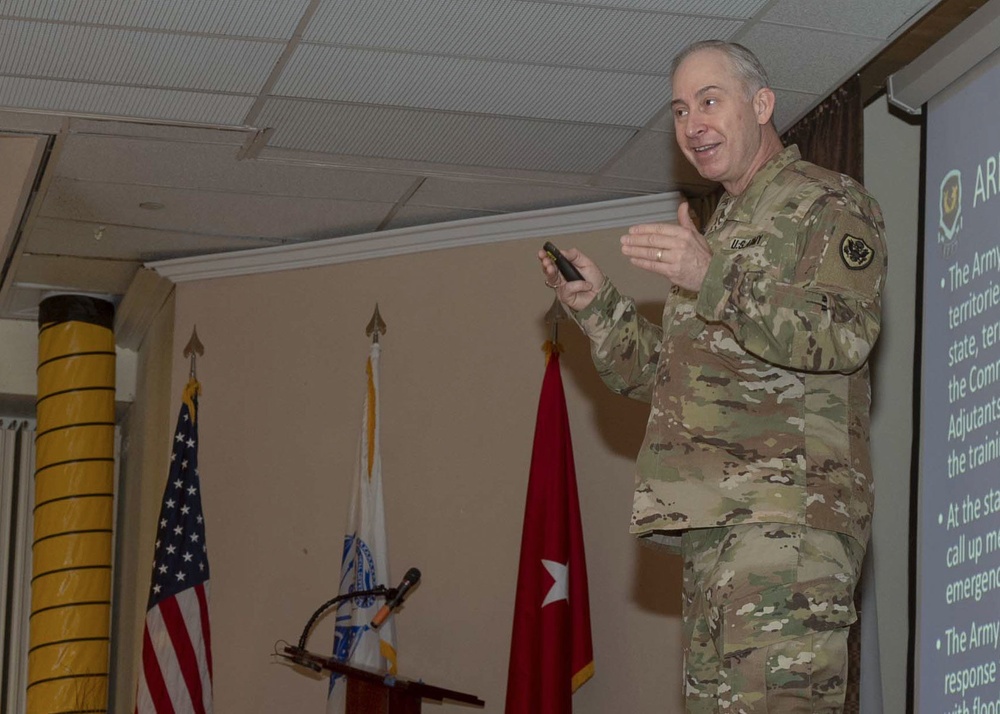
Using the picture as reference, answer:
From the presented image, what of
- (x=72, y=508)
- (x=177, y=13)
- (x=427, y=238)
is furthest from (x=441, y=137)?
(x=72, y=508)

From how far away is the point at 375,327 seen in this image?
6062 mm

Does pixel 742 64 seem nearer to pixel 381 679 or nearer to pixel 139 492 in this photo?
pixel 381 679

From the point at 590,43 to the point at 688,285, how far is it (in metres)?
2.19

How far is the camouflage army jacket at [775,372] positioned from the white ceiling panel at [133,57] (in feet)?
7.57

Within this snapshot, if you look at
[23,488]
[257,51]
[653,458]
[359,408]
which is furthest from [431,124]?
[23,488]

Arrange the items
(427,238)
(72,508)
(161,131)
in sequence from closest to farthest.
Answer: (161,131)
(427,238)
(72,508)

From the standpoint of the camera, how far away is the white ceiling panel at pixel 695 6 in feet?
13.3

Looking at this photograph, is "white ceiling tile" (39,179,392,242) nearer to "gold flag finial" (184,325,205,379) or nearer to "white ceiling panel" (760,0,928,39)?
"gold flag finial" (184,325,205,379)

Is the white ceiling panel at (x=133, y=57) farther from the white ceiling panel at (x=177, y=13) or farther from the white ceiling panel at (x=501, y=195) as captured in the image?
the white ceiling panel at (x=501, y=195)

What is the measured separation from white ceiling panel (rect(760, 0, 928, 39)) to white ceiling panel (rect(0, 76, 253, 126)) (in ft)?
5.88

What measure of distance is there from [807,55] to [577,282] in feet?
6.70

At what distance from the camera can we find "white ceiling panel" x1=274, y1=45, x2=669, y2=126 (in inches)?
177

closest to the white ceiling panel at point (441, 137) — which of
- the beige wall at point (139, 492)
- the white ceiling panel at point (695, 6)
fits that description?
the white ceiling panel at point (695, 6)

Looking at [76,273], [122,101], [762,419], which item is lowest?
[762,419]
